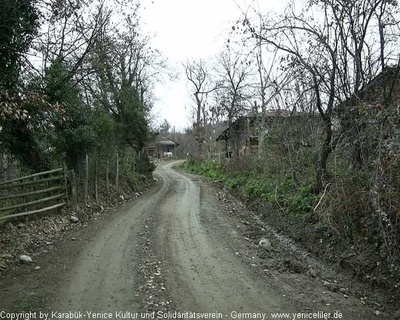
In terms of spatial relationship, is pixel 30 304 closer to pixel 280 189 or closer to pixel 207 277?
pixel 207 277

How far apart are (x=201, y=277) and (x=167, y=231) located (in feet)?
11.3

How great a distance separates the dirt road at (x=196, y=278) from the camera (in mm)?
4723

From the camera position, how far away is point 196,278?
5.78 meters

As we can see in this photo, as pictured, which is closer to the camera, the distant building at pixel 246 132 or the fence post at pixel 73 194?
the fence post at pixel 73 194

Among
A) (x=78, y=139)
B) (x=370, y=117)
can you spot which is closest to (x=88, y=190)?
(x=78, y=139)

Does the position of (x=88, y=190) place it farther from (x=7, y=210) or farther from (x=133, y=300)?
(x=133, y=300)

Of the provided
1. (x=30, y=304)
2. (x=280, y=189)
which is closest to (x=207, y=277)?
(x=30, y=304)

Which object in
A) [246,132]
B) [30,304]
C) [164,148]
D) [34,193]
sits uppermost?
[164,148]

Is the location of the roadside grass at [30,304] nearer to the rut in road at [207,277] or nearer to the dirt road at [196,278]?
the dirt road at [196,278]

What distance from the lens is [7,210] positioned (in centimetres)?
898

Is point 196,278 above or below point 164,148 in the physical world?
below

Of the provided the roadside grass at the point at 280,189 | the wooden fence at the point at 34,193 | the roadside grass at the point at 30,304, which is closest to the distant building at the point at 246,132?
the roadside grass at the point at 280,189

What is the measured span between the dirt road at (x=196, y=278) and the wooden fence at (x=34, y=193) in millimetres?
1770

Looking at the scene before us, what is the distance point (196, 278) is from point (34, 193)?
Answer: 5793 millimetres
